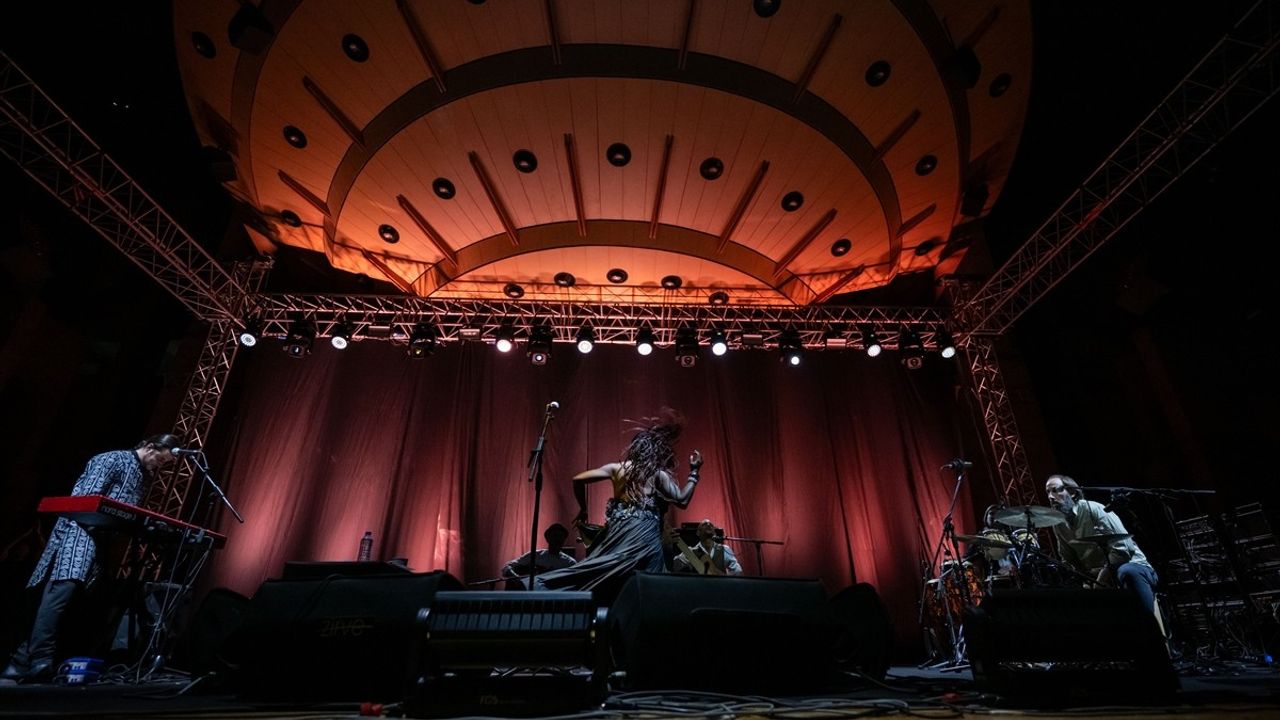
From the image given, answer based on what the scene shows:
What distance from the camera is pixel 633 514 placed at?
4234 millimetres

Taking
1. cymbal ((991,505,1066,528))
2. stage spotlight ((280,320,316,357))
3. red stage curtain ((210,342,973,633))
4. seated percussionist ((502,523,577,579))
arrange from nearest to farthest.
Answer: cymbal ((991,505,1066,528)), seated percussionist ((502,523,577,579)), red stage curtain ((210,342,973,633)), stage spotlight ((280,320,316,357))

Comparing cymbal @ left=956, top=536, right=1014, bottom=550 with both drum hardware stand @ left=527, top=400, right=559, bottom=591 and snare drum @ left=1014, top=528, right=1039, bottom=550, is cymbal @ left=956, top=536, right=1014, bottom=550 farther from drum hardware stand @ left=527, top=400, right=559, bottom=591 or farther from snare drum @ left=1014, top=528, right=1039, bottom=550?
drum hardware stand @ left=527, top=400, right=559, bottom=591

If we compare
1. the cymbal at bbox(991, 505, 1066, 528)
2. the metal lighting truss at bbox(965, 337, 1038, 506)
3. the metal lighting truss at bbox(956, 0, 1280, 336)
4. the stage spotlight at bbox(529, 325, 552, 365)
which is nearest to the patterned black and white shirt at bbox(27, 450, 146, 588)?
the stage spotlight at bbox(529, 325, 552, 365)

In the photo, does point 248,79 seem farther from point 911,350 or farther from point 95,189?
point 911,350

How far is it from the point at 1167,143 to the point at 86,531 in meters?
9.61

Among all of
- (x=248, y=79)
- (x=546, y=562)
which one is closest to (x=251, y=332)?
(x=248, y=79)

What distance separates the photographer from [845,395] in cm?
882

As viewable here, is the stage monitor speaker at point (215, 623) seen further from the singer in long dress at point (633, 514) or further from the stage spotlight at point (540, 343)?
the stage spotlight at point (540, 343)

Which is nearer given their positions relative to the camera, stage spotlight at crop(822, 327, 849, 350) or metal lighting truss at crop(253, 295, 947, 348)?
metal lighting truss at crop(253, 295, 947, 348)

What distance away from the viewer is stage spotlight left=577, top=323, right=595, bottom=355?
800 centimetres

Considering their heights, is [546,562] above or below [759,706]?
above

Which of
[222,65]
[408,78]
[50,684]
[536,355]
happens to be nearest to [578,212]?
[536,355]

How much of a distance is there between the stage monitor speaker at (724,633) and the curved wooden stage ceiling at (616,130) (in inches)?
197

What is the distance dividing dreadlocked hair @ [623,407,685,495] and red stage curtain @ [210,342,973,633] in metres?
3.51
